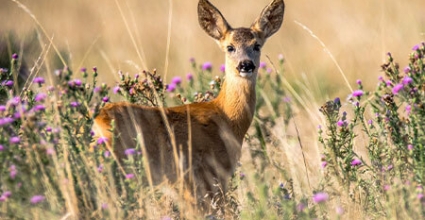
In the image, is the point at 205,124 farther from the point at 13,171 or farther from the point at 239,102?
the point at 13,171

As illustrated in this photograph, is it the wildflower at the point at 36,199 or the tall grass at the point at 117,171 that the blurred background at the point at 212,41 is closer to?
the tall grass at the point at 117,171

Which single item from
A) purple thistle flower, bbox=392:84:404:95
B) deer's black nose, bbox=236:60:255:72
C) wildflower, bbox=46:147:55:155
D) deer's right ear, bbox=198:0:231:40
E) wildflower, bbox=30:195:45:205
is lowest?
wildflower, bbox=30:195:45:205

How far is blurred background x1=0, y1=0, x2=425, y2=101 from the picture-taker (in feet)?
40.5

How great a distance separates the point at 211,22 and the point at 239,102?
2.77 ft

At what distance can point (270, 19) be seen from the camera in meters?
7.81

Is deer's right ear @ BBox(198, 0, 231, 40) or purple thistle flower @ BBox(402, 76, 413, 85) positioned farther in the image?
deer's right ear @ BBox(198, 0, 231, 40)

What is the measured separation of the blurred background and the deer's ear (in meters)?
2.67

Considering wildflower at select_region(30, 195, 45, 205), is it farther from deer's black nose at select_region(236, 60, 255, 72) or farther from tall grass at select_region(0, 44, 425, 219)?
deer's black nose at select_region(236, 60, 255, 72)

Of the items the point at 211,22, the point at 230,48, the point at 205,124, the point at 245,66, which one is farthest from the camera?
the point at 211,22

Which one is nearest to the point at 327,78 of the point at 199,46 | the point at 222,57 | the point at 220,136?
the point at 222,57

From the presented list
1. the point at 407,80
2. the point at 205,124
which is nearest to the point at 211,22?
the point at 205,124

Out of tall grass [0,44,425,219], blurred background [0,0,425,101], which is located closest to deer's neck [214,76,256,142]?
tall grass [0,44,425,219]

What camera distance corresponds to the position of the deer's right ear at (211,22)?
7570 mm

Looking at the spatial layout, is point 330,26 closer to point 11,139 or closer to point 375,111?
point 375,111
